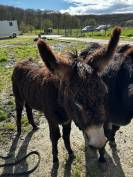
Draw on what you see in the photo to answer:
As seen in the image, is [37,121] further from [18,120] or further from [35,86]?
[35,86]

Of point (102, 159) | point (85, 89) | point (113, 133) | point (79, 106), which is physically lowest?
point (102, 159)

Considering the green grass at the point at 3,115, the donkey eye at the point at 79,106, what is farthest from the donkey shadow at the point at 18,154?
the donkey eye at the point at 79,106

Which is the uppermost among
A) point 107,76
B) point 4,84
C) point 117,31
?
point 117,31

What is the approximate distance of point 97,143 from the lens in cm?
304

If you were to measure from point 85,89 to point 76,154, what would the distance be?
225 cm

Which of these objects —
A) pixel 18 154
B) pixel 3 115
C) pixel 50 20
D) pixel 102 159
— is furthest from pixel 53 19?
pixel 102 159

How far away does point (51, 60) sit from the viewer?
124 inches

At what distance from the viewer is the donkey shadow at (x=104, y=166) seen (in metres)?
4.52

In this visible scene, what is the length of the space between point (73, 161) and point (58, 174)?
377mm

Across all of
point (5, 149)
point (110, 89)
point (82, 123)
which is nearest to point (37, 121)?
point (5, 149)

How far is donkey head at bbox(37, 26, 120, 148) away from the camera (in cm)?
304

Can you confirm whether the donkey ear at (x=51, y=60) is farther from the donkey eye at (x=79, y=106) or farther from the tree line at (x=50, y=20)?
the tree line at (x=50, y=20)

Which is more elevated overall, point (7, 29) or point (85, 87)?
point (85, 87)

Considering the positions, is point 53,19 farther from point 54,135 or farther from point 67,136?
point 54,135
